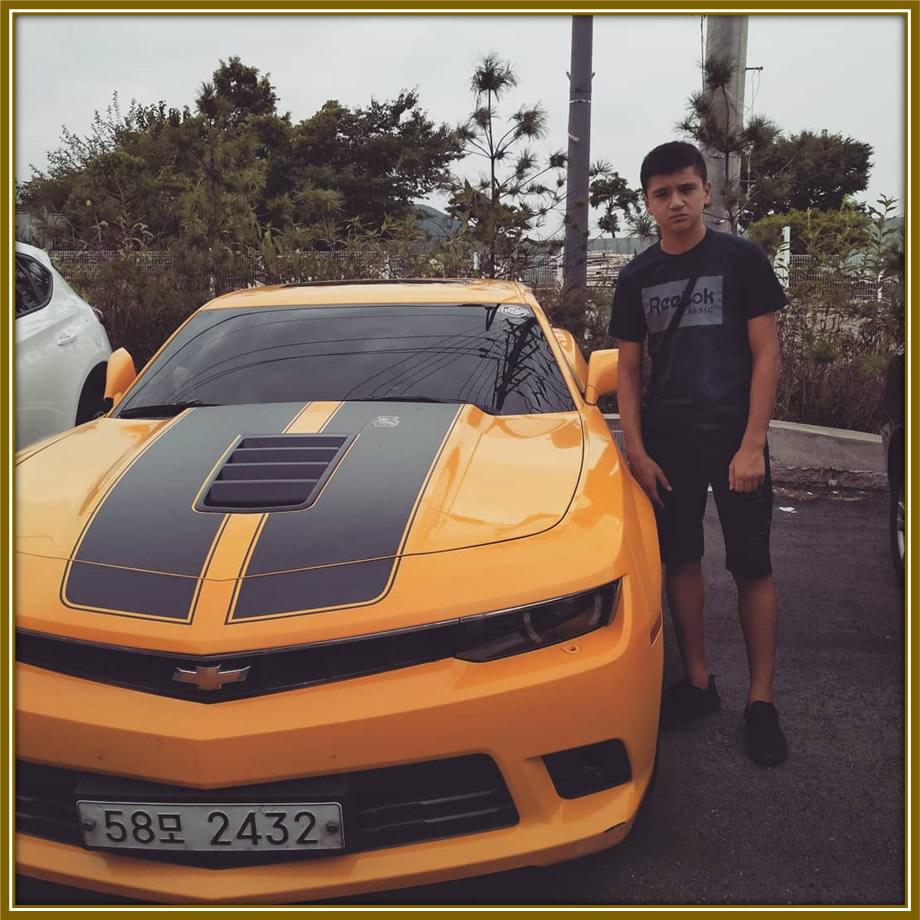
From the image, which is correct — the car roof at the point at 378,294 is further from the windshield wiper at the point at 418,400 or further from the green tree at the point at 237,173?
the green tree at the point at 237,173

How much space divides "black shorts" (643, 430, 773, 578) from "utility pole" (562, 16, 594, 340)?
198 inches

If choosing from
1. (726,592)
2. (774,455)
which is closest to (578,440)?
(726,592)

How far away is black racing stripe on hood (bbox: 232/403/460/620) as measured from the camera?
185 cm

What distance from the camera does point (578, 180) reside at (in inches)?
304

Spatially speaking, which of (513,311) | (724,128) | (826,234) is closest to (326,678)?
(513,311)

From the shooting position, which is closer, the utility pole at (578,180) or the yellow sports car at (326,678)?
the yellow sports car at (326,678)

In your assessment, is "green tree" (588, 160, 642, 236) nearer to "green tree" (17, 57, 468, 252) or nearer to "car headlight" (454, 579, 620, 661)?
"green tree" (17, 57, 468, 252)

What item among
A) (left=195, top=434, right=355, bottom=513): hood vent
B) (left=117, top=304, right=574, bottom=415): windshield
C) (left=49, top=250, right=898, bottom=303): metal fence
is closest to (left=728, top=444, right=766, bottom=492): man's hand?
(left=117, top=304, right=574, bottom=415): windshield

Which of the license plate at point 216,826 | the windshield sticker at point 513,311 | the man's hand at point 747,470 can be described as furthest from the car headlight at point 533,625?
the windshield sticker at point 513,311

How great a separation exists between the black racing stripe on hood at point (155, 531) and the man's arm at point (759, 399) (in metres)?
1.37

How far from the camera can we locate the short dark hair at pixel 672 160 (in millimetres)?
2617

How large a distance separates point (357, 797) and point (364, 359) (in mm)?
1688

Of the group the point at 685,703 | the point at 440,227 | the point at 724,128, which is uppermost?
the point at 724,128

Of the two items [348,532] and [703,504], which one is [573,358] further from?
[348,532]
